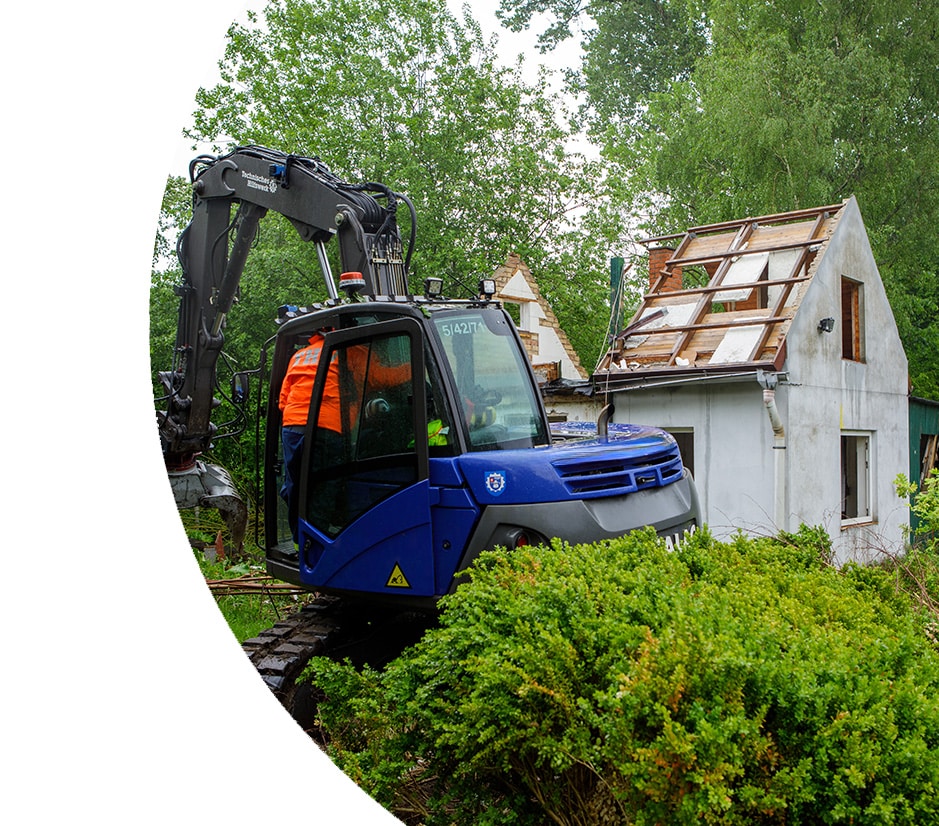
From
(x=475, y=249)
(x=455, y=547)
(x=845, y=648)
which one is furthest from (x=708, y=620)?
(x=475, y=249)

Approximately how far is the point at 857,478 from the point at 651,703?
828cm

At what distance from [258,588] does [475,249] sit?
522 centimetres

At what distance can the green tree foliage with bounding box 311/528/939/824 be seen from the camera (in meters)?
1.62

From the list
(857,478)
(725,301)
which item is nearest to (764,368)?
(725,301)

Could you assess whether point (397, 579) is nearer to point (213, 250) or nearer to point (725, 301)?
point (213, 250)

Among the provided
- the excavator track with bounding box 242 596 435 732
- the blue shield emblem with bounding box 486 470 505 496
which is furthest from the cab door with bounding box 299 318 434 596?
the excavator track with bounding box 242 596 435 732

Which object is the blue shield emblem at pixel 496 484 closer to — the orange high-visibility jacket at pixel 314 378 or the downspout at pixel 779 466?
the orange high-visibility jacket at pixel 314 378

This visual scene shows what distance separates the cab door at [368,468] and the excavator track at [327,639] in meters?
0.42

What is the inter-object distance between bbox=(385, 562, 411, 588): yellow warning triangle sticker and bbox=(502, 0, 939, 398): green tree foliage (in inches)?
266

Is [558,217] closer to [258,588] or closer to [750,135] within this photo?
[750,135]

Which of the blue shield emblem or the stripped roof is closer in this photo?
the blue shield emblem

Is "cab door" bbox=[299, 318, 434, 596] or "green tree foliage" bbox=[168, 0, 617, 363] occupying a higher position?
"green tree foliage" bbox=[168, 0, 617, 363]

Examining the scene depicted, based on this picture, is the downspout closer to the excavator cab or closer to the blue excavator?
the blue excavator

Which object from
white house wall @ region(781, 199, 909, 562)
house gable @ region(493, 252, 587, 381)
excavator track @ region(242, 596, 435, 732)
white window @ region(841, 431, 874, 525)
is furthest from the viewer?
house gable @ region(493, 252, 587, 381)
